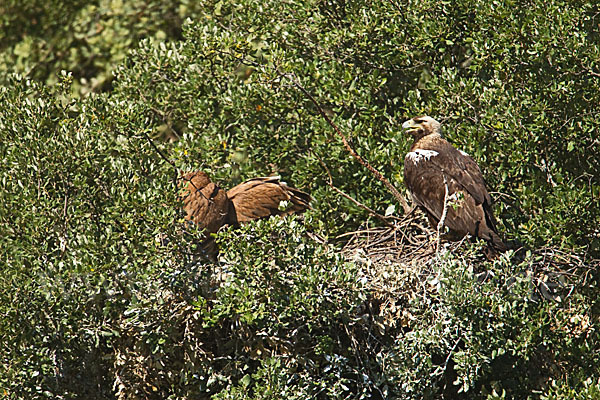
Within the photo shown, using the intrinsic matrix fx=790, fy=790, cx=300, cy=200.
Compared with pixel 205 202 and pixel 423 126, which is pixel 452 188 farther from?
pixel 205 202

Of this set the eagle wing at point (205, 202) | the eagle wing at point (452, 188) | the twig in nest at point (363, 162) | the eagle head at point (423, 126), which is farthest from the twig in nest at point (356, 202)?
the eagle wing at point (205, 202)

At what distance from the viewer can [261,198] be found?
7.11 metres

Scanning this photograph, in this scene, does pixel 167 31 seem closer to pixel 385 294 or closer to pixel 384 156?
pixel 384 156

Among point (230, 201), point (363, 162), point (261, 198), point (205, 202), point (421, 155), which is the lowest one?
point (261, 198)

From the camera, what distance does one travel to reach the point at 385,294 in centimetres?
584

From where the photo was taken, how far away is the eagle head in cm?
668

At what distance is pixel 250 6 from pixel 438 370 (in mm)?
3994

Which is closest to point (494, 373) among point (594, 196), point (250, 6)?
point (594, 196)

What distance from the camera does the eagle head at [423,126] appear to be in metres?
6.68

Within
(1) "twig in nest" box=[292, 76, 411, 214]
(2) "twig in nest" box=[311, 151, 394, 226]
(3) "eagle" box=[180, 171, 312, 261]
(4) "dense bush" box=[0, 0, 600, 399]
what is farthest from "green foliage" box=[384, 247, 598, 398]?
(3) "eagle" box=[180, 171, 312, 261]

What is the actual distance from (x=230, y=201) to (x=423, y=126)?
178 centimetres

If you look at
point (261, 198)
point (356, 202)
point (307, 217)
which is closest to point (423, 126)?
point (356, 202)

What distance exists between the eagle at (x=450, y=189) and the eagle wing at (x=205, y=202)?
1.56 meters

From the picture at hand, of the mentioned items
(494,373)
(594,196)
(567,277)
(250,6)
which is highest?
(250,6)
